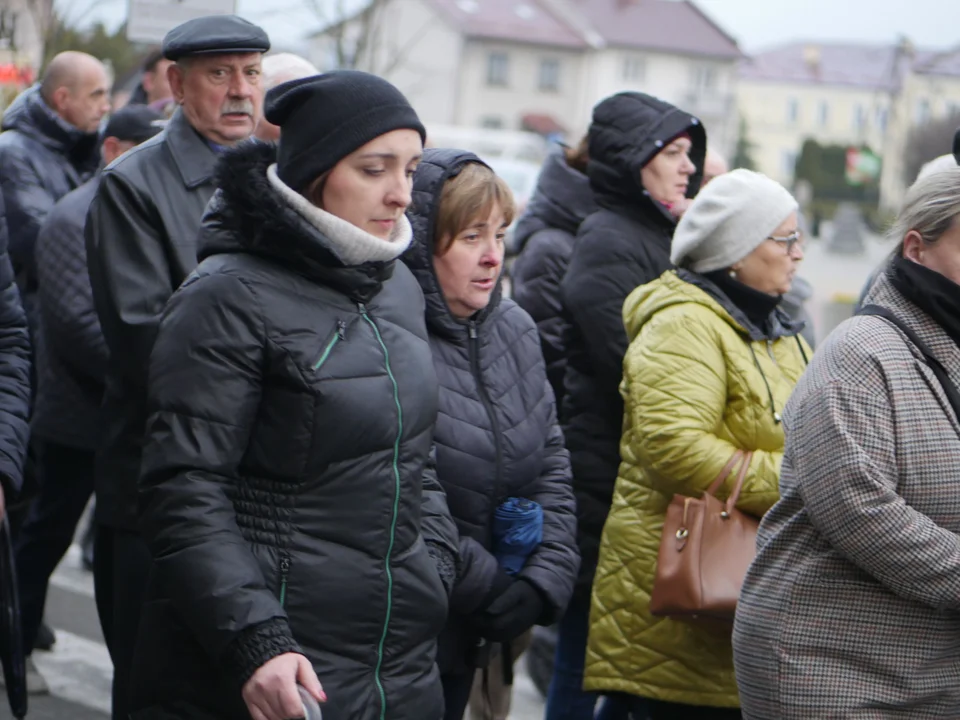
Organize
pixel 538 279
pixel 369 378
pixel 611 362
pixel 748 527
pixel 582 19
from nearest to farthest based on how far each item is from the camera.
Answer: pixel 369 378, pixel 748 527, pixel 611 362, pixel 538 279, pixel 582 19

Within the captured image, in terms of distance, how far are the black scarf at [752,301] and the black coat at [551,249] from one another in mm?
907

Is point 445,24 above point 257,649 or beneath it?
beneath

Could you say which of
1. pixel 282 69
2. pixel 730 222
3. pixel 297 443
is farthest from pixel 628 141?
pixel 297 443

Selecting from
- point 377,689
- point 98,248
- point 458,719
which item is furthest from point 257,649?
point 98,248

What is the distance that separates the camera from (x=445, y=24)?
75.9m

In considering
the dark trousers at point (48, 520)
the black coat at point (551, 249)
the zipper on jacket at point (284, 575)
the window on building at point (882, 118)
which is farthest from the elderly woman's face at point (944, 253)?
the window on building at point (882, 118)

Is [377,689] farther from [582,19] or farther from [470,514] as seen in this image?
[582,19]

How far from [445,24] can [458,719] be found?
7389 cm

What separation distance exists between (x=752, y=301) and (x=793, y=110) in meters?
115

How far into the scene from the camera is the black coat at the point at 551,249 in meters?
5.48

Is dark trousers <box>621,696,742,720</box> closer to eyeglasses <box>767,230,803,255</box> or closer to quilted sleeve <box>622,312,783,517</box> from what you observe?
quilted sleeve <box>622,312,783,517</box>

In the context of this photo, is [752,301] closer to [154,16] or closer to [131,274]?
[131,274]

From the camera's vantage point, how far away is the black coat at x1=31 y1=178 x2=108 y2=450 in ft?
16.8

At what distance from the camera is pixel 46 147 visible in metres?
6.62
